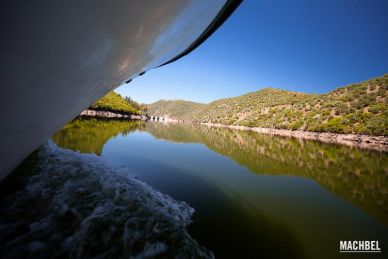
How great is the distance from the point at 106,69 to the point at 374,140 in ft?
121

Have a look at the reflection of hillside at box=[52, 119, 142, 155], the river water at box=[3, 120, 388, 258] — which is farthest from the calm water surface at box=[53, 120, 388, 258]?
the reflection of hillside at box=[52, 119, 142, 155]

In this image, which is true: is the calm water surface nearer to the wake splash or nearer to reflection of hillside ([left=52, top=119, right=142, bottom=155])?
the wake splash

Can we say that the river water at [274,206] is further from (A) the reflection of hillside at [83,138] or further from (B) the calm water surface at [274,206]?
(A) the reflection of hillside at [83,138]

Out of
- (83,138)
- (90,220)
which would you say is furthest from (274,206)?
(83,138)

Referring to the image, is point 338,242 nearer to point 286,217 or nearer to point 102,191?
point 286,217

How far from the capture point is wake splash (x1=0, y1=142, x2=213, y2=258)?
2479 millimetres

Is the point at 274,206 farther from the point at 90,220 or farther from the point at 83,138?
the point at 83,138

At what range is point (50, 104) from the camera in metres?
1.89

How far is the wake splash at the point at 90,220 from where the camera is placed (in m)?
2.48

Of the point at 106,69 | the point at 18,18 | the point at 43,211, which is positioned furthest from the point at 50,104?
the point at 43,211

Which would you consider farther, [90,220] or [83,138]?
[83,138]

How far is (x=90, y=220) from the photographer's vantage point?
314 cm

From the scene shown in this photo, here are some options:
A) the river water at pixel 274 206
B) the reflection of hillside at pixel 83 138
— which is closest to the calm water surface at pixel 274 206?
the river water at pixel 274 206

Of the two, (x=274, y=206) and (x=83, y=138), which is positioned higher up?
(x=83, y=138)
